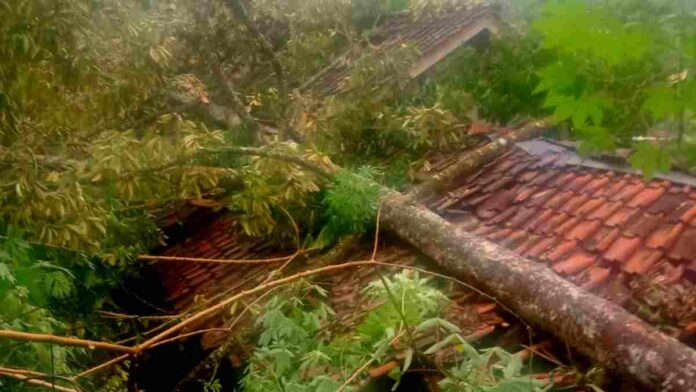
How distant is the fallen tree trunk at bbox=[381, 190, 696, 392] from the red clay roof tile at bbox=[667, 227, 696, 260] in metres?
0.64

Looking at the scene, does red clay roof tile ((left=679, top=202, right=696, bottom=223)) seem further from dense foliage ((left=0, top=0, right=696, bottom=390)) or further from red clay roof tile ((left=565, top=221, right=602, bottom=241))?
red clay roof tile ((left=565, top=221, right=602, bottom=241))

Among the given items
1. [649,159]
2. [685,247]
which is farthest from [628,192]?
[649,159]

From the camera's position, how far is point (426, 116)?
601 centimetres

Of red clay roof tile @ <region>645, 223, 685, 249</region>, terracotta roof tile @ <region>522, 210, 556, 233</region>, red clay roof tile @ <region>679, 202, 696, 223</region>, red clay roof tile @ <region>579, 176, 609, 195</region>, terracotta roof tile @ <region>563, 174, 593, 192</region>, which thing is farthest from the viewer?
terracotta roof tile @ <region>563, 174, 593, 192</region>

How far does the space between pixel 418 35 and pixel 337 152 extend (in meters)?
3.13

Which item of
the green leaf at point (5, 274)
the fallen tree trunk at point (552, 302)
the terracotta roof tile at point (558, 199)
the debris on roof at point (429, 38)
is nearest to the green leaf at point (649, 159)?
the fallen tree trunk at point (552, 302)

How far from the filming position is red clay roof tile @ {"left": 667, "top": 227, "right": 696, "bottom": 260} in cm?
338

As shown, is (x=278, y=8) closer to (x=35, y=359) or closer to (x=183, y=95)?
(x=183, y=95)

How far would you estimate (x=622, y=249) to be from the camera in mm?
3641

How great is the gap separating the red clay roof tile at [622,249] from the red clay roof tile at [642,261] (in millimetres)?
38

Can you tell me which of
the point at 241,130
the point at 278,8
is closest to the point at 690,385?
the point at 241,130

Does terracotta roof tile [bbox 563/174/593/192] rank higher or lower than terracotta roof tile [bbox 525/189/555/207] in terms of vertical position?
higher

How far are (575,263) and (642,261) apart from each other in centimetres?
36

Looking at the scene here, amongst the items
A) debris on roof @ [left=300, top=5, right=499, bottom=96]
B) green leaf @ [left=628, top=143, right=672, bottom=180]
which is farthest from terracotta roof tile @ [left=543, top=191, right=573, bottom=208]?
debris on roof @ [left=300, top=5, right=499, bottom=96]
